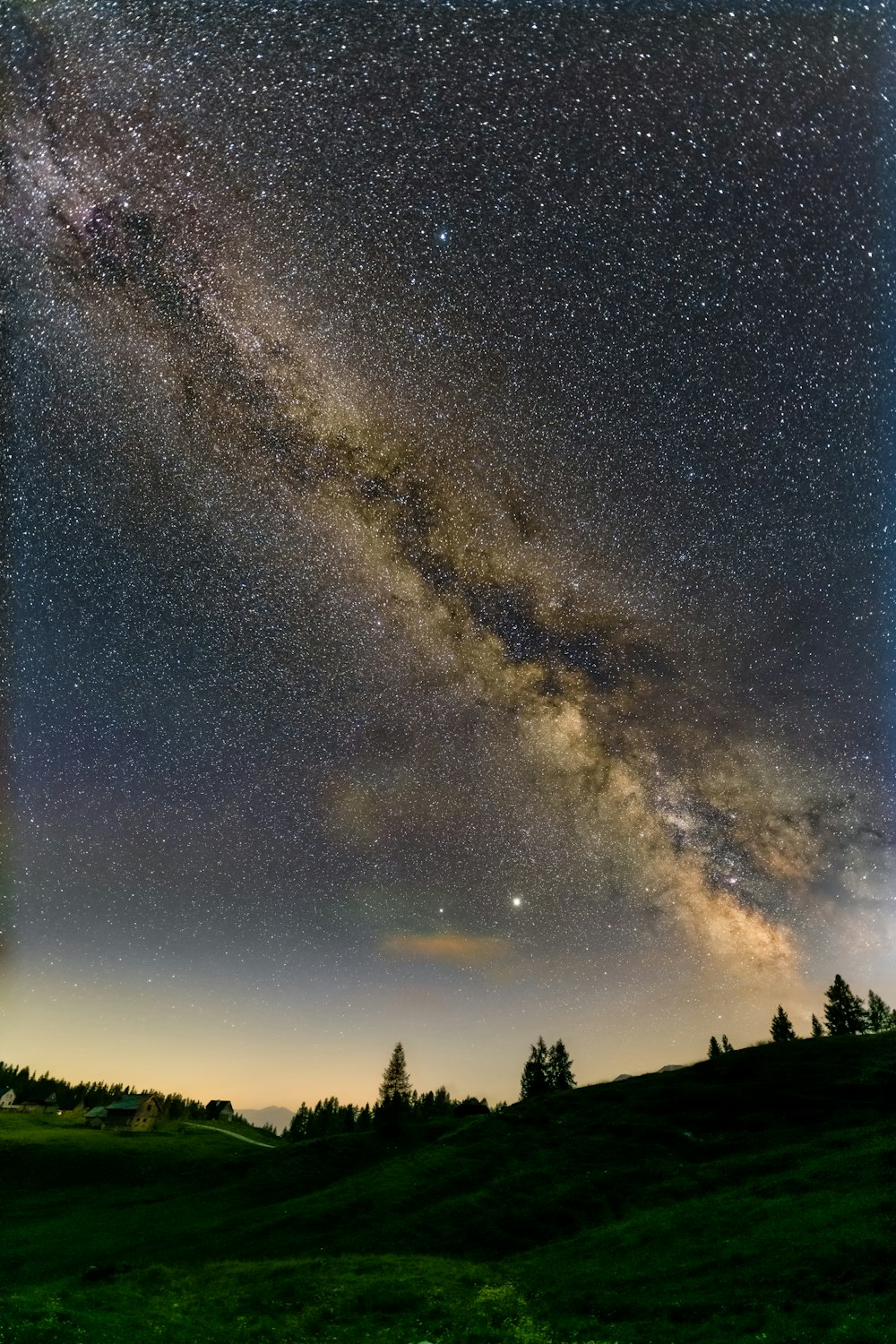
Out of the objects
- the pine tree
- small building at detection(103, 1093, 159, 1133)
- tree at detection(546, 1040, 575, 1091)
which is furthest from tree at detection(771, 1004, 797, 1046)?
small building at detection(103, 1093, 159, 1133)

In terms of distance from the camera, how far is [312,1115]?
149625 millimetres

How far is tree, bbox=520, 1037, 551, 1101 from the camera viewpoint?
13175 cm

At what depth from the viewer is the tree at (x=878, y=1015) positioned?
134 meters

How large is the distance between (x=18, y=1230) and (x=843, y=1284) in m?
56.6

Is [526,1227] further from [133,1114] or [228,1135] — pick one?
[133,1114]

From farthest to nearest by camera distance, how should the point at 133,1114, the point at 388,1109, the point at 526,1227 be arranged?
the point at 133,1114, the point at 388,1109, the point at 526,1227

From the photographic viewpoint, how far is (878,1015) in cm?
13738

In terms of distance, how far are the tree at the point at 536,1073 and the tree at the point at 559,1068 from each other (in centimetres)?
102

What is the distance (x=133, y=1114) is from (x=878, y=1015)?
148 meters

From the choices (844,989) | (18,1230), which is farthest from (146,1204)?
(844,989)

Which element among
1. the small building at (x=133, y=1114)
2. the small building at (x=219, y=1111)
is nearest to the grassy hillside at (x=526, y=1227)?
the small building at (x=133, y=1114)

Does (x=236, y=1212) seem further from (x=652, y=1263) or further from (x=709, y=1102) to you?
(x=709, y=1102)

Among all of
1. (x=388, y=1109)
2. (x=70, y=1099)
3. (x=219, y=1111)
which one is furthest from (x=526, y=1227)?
(x=70, y=1099)

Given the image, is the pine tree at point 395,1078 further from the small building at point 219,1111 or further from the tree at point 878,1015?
the tree at point 878,1015
